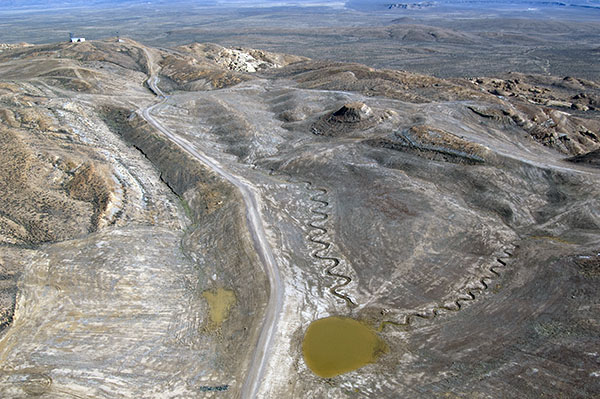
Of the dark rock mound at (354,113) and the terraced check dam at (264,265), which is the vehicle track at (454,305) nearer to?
the terraced check dam at (264,265)

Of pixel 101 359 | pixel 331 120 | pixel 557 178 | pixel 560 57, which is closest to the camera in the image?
pixel 101 359

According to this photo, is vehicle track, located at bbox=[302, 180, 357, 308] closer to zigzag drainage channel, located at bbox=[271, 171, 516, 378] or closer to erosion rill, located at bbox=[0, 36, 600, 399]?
zigzag drainage channel, located at bbox=[271, 171, 516, 378]

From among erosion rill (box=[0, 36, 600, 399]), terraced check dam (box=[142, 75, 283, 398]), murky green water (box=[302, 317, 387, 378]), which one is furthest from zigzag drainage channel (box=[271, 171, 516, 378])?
terraced check dam (box=[142, 75, 283, 398])

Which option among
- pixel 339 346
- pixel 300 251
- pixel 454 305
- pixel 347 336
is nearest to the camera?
pixel 339 346

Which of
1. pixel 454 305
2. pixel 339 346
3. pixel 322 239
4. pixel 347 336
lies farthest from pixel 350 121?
pixel 339 346

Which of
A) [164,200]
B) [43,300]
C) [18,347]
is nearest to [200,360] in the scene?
[18,347]

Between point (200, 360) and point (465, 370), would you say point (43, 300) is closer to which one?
point (200, 360)

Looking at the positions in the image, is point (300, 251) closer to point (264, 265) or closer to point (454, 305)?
point (264, 265)

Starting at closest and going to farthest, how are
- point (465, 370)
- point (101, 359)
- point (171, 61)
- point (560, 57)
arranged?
point (465, 370), point (101, 359), point (171, 61), point (560, 57)

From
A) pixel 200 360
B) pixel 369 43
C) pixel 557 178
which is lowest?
pixel 200 360
